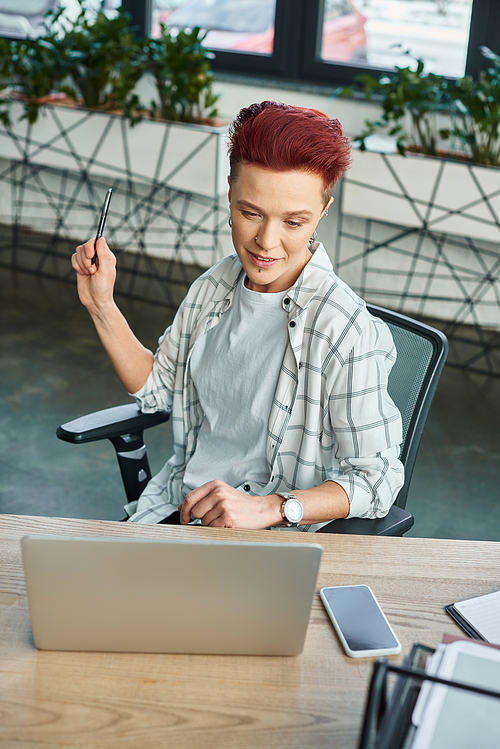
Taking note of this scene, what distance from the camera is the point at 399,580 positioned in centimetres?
102

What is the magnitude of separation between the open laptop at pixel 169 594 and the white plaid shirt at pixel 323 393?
41 centimetres

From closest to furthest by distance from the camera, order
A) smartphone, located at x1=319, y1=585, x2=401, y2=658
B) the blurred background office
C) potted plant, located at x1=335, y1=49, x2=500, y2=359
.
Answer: smartphone, located at x1=319, y1=585, x2=401, y2=658
the blurred background office
potted plant, located at x1=335, y1=49, x2=500, y2=359

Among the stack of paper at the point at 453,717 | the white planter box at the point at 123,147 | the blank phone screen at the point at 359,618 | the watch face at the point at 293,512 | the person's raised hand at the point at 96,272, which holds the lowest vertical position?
the white planter box at the point at 123,147

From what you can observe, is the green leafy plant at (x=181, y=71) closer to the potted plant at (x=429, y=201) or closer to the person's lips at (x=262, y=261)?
the potted plant at (x=429, y=201)

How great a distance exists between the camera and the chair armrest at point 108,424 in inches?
54.1

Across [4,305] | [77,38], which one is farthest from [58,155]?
[4,305]

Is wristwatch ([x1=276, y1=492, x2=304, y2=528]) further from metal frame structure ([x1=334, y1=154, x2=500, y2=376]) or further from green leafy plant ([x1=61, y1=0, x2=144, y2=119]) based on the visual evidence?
green leafy plant ([x1=61, y1=0, x2=144, y2=119])

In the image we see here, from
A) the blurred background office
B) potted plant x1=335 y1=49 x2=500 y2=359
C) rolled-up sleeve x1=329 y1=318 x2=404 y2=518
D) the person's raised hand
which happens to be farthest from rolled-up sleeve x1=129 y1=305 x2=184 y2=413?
potted plant x1=335 y1=49 x2=500 y2=359

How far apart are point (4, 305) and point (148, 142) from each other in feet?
3.64

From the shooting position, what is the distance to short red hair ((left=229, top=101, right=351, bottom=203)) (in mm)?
1156

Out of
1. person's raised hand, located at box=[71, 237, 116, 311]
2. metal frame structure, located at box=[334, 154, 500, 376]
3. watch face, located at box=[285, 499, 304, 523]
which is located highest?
person's raised hand, located at box=[71, 237, 116, 311]

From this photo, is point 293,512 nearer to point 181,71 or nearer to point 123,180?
point 181,71

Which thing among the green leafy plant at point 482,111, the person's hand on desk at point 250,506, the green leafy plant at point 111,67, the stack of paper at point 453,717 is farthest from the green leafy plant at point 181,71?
the stack of paper at point 453,717

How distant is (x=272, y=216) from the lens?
121 centimetres
